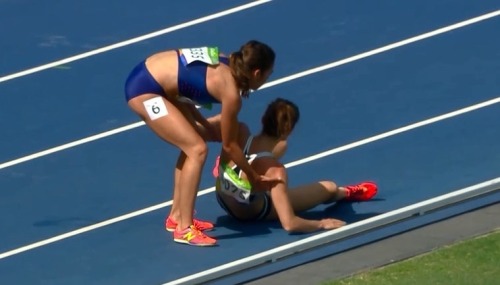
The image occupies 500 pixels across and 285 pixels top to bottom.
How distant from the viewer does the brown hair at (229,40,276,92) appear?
32.1ft

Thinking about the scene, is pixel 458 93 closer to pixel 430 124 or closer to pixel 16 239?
pixel 430 124

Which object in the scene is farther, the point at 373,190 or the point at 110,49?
the point at 110,49

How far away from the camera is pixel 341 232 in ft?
33.0

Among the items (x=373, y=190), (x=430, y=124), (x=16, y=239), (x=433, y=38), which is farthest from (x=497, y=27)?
(x=16, y=239)

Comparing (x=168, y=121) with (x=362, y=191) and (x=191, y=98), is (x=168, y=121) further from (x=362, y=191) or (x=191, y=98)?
(x=362, y=191)

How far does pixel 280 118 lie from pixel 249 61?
0.54 metres

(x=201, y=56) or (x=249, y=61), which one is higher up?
(x=201, y=56)

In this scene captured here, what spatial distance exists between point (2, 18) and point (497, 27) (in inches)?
185

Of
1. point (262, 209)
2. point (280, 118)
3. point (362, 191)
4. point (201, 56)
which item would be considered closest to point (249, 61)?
point (201, 56)

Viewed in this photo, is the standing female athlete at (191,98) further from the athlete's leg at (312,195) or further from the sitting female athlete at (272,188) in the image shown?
the athlete's leg at (312,195)

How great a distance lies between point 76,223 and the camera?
34.5 ft

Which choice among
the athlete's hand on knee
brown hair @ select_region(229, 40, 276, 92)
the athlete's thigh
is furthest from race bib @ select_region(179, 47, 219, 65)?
the athlete's hand on knee

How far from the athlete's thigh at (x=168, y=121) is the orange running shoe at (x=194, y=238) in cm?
53

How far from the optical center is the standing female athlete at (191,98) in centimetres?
984
